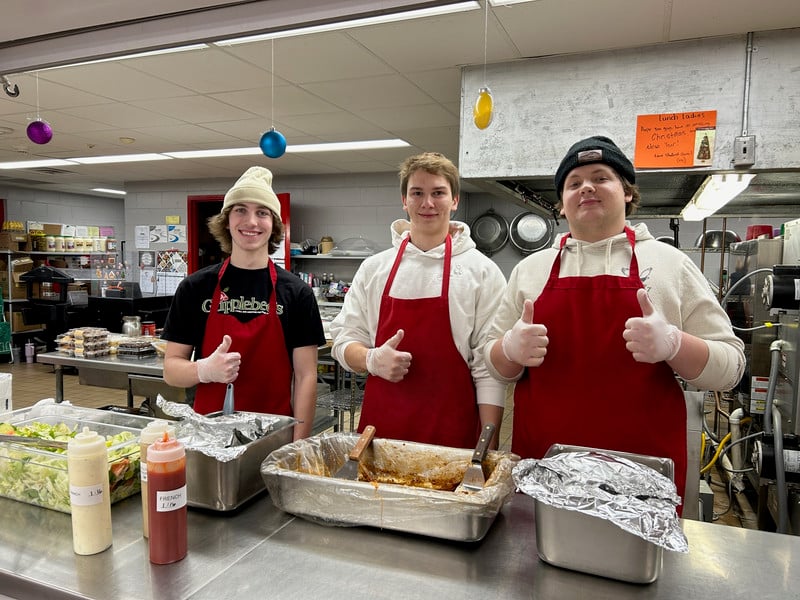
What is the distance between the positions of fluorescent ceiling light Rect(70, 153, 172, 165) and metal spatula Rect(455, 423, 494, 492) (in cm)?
612

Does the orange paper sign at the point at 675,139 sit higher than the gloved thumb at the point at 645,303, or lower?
higher

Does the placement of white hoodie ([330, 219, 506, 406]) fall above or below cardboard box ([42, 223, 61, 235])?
below

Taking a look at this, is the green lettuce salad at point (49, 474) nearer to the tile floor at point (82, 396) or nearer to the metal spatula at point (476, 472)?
the metal spatula at point (476, 472)

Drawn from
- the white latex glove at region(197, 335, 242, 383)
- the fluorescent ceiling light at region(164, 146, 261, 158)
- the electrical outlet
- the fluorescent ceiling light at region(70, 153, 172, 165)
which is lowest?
the white latex glove at region(197, 335, 242, 383)

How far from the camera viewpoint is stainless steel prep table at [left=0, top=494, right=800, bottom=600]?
39.2 inches

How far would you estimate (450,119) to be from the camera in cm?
446

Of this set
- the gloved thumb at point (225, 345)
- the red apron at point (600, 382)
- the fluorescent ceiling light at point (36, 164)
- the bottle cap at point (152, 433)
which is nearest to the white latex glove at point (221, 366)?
the gloved thumb at point (225, 345)

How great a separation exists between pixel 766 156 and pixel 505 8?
4.75ft

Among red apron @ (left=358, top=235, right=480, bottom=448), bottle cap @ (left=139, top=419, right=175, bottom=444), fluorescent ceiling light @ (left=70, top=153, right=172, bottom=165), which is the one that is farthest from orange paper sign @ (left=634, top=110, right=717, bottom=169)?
fluorescent ceiling light @ (left=70, top=153, right=172, bottom=165)

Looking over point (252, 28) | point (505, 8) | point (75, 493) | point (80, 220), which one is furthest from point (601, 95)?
point (80, 220)

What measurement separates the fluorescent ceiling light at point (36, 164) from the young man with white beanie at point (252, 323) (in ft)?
19.9

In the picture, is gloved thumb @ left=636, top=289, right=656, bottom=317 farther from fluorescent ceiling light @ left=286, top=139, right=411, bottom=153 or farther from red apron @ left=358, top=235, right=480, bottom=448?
fluorescent ceiling light @ left=286, top=139, right=411, bottom=153

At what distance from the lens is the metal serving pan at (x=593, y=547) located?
3.23 feet

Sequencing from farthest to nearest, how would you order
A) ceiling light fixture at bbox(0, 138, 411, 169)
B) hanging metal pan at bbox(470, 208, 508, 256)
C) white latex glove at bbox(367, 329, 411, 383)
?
hanging metal pan at bbox(470, 208, 508, 256)
ceiling light fixture at bbox(0, 138, 411, 169)
white latex glove at bbox(367, 329, 411, 383)
